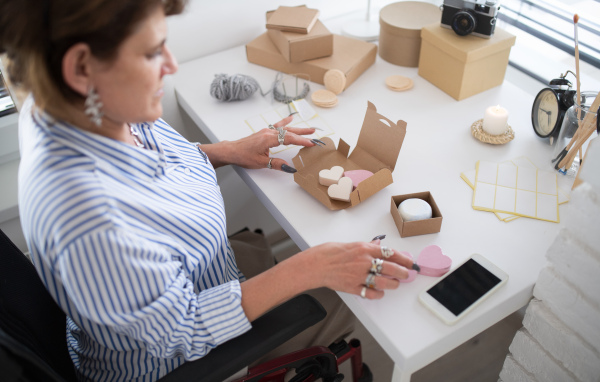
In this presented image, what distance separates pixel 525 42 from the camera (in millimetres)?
1693

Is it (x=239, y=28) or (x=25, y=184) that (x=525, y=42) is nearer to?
(x=239, y=28)

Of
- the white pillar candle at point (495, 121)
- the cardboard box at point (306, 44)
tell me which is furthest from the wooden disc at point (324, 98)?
the white pillar candle at point (495, 121)

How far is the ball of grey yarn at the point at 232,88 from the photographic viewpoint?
137 centimetres

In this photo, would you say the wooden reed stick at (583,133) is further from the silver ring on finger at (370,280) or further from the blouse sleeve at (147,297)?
the blouse sleeve at (147,297)

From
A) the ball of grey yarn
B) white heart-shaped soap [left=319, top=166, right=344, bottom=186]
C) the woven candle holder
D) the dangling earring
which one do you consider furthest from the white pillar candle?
the dangling earring

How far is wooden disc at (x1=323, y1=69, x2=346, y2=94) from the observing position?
1.38 m

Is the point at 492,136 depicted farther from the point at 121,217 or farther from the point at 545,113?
the point at 121,217

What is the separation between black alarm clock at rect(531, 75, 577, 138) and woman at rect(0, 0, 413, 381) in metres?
0.53

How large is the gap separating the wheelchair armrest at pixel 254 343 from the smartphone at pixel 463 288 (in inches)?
7.9

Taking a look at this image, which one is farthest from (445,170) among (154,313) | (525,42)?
(525,42)

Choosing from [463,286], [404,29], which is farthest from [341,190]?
[404,29]

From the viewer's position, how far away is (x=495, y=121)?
1.20 metres

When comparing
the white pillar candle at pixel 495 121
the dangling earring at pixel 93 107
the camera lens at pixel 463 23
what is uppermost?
the dangling earring at pixel 93 107

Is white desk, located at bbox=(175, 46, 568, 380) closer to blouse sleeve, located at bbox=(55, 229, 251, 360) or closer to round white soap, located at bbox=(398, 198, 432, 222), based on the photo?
round white soap, located at bbox=(398, 198, 432, 222)
